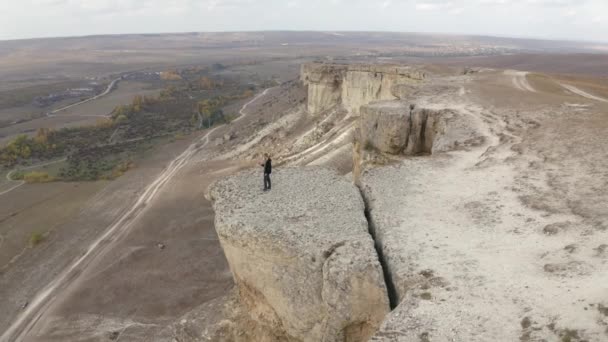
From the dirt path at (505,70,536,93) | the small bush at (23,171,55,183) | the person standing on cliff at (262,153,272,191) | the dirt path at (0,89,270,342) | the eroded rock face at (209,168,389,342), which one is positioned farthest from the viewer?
the small bush at (23,171,55,183)

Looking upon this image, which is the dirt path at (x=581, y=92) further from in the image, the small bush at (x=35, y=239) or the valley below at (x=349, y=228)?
the small bush at (x=35, y=239)

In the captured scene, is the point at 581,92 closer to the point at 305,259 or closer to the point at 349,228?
the point at 349,228

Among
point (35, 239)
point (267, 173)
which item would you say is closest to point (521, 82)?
point (267, 173)

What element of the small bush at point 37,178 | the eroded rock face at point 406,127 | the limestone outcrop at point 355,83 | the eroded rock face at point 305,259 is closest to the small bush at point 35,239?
the small bush at point 37,178

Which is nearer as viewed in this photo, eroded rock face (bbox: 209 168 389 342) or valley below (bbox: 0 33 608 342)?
valley below (bbox: 0 33 608 342)

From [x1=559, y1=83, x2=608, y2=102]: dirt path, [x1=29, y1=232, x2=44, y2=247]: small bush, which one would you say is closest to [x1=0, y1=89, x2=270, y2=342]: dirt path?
[x1=29, y1=232, x2=44, y2=247]: small bush

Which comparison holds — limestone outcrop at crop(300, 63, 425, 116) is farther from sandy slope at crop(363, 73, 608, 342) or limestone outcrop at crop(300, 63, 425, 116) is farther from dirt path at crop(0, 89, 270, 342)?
dirt path at crop(0, 89, 270, 342)
